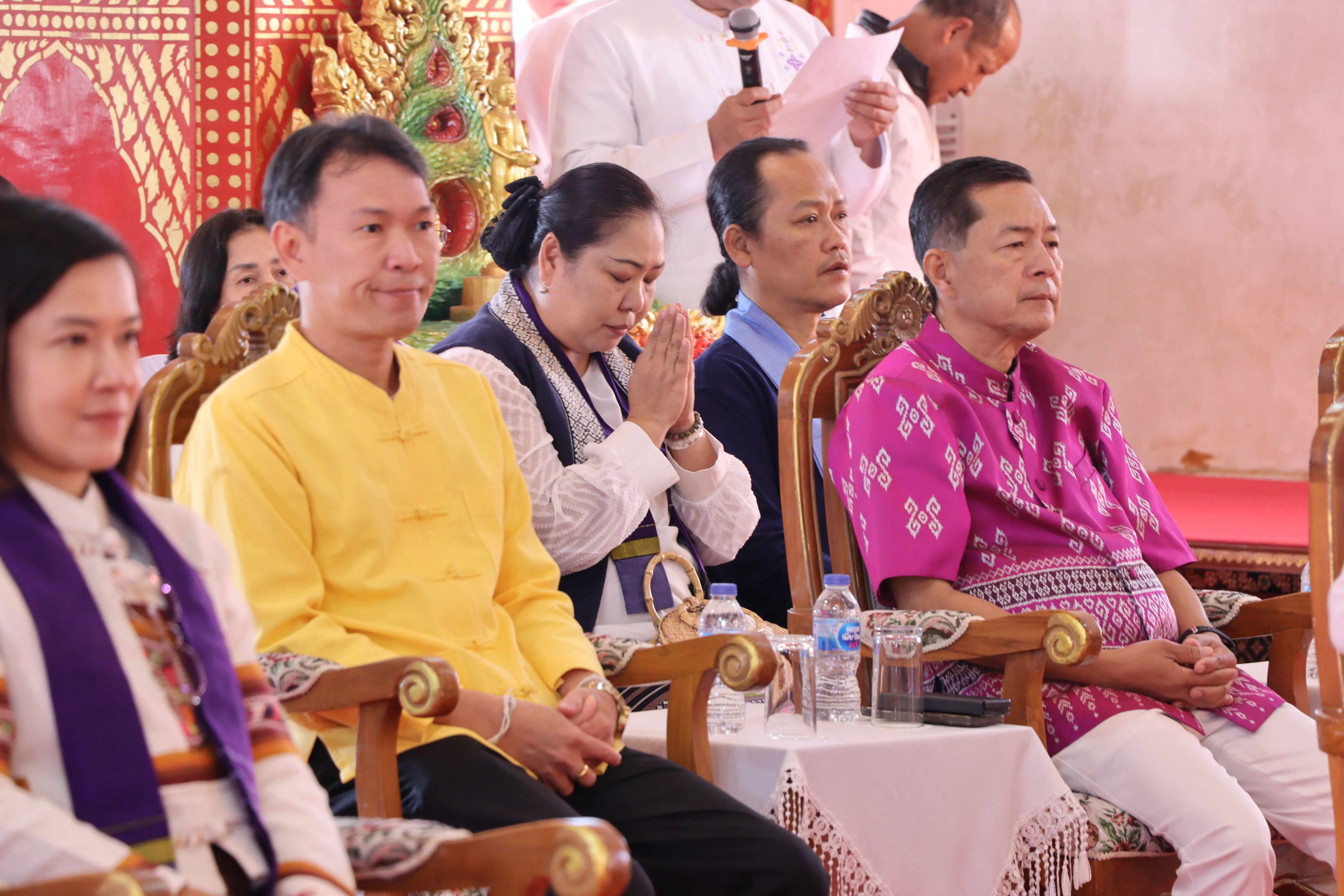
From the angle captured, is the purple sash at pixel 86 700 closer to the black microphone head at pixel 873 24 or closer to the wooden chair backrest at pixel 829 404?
the wooden chair backrest at pixel 829 404

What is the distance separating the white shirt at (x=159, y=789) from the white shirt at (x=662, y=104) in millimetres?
2763

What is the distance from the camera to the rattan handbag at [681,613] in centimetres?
232

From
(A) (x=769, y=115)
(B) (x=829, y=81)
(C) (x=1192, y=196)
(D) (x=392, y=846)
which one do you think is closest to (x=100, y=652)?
(D) (x=392, y=846)

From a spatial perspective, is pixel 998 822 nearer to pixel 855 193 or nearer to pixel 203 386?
pixel 203 386

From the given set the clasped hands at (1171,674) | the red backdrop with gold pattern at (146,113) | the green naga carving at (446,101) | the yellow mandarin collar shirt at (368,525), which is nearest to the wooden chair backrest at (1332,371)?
the clasped hands at (1171,674)

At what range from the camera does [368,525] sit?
1.79 metres

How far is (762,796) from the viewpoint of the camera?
75.6 inches

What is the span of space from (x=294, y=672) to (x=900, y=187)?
150 inches

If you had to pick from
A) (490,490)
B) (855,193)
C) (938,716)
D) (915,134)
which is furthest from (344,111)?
(938,716)

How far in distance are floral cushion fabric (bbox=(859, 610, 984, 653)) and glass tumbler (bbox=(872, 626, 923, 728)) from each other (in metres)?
0.01

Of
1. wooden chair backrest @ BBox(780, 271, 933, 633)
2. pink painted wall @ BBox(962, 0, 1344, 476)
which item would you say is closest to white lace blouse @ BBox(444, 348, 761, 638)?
wooden chair backrest @ BBox(780, 271, 933, 633)

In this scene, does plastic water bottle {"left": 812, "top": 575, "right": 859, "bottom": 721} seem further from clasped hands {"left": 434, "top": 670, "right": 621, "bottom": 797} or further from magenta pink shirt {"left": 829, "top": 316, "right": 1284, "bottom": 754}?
clasped hands {"left": 434, "top": 670, "right": 621, "bottom": 797}

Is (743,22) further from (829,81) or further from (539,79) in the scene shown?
(539,79)

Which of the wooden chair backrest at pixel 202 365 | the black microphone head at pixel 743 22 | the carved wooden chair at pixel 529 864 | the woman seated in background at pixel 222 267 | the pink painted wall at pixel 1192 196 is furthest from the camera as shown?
the pink painted wall at pixel 1192 196
